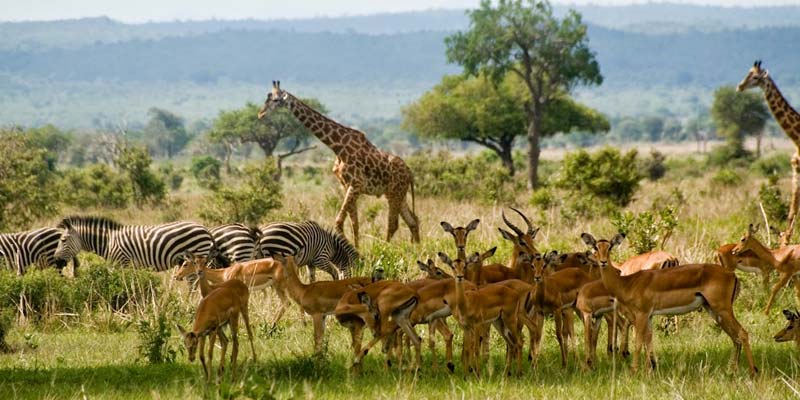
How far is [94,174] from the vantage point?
29.9 m

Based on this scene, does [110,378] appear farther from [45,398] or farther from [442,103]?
[442,103]

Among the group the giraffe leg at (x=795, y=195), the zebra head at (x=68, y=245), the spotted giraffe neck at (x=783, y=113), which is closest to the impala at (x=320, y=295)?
the zebra head at (x=68, y=245)

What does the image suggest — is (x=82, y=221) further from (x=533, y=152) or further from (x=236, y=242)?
(x=533, y=152)

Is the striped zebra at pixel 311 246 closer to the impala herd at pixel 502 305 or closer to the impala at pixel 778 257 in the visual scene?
the impala herd at pixel 502 305

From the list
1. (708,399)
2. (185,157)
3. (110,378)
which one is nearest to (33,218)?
(110,378)

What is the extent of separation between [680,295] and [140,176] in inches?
774

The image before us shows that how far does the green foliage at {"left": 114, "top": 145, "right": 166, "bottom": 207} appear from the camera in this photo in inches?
1028

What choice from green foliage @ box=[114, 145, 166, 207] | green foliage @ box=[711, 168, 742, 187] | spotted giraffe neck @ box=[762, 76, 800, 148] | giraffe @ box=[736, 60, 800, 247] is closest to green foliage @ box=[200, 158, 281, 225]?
green foliage @ box=[114, 145, 166, 207]

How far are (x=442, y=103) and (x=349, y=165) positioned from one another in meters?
39.2

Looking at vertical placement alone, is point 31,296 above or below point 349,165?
below

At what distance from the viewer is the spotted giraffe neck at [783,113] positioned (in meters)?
18.7

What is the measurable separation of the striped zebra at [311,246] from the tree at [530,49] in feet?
101

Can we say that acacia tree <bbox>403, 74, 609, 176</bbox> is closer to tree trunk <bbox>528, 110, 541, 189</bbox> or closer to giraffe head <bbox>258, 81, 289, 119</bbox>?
tree trunk <bbox>528, 110, 541, 189</bbox>

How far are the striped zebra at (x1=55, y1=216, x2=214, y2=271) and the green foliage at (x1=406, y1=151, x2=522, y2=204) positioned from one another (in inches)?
382
